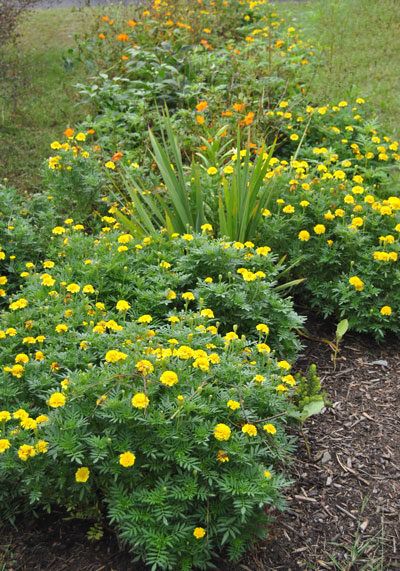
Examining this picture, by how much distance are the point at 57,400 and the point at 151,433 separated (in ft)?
1.18

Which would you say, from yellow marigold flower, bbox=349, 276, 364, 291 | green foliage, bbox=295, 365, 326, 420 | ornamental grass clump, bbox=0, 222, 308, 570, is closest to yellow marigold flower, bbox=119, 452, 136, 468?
ornamental grass clump, bbox=0, 222, 308, 570

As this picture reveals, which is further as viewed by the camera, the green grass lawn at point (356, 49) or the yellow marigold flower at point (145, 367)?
the green grass lawn at point (356, 49)

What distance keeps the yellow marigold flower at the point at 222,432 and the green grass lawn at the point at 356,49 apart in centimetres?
412

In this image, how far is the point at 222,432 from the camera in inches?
78.5

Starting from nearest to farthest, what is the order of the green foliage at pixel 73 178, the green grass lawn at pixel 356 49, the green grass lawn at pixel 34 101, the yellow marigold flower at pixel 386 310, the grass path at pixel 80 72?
1. the yellow marigold flower at pixel 386 310
2. the green foliage at pixel 73 178
3. the green grass lawn at pixel 34 101
4. the grass path at pixel 80 72
5. the green grass lawn at pixel 356 49

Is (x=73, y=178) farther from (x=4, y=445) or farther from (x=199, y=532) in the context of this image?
(x=199, y=532)

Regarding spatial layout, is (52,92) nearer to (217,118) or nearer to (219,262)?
(217,118)

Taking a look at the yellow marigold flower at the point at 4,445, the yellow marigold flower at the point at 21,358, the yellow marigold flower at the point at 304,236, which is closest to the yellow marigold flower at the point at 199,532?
the yellow marigold flower at the point at 4,445

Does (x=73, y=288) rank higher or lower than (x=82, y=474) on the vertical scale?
higher

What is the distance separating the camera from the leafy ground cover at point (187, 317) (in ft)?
6.63

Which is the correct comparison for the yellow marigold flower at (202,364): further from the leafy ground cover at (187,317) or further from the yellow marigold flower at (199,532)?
the yellow marigold flower at (199,532)

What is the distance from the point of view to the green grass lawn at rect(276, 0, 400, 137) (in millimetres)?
5781

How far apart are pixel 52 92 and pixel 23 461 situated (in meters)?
5.30

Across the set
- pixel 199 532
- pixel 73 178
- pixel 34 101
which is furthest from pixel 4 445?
pixel 34 101
